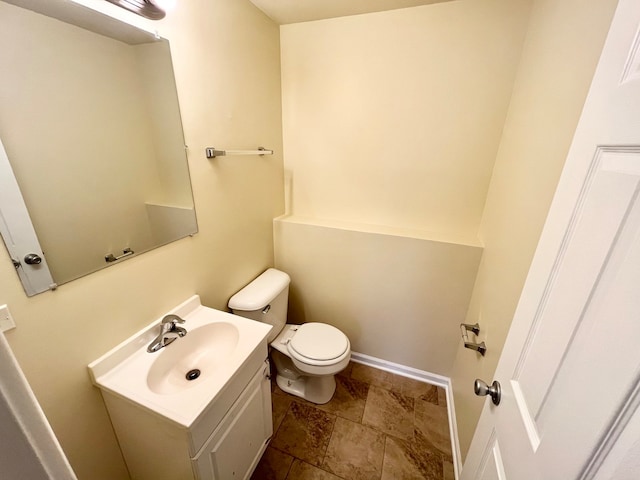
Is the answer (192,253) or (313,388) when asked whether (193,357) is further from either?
(313,388)

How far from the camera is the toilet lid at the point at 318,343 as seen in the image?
5.15ft

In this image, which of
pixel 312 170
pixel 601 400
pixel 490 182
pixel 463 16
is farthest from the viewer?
pixel 312 170

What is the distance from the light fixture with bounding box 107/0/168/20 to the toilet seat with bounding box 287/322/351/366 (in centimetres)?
166

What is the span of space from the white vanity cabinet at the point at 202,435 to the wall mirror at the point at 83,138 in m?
0.58

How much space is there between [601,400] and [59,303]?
1.29m

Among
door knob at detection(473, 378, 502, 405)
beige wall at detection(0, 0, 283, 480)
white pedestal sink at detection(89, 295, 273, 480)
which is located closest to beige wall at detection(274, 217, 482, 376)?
beige wall at detection(0, 0, 283, 480)

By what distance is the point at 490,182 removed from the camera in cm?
151

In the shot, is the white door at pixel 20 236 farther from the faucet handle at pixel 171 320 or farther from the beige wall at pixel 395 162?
the beige wall at pixel 395 162

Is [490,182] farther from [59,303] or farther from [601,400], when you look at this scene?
[59,303]

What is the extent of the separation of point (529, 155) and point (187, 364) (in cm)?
166

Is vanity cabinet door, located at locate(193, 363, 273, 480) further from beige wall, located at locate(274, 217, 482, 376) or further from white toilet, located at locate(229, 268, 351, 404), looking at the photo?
beige wall, located at locate(274, 217, 482, 376)

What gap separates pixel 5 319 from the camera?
0.69 metres

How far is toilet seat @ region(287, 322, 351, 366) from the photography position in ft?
5.07

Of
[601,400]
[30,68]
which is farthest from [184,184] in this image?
[601,400]
